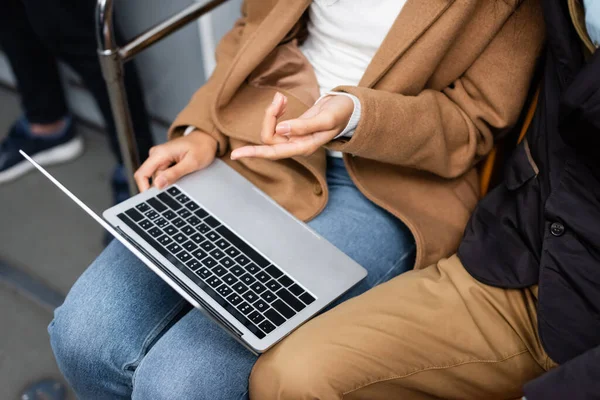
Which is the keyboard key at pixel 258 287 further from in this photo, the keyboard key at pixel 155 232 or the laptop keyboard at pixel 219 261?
the keyboard key at pixel 155 232

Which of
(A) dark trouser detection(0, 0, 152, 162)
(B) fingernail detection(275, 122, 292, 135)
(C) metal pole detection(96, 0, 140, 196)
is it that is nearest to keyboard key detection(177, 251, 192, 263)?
(B) fingernail detection(275, 122, 292, 135)

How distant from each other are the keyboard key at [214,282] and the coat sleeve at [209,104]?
26 cm

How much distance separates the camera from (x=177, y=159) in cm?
94

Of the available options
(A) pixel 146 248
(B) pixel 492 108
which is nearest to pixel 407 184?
(B) pixel 492 108

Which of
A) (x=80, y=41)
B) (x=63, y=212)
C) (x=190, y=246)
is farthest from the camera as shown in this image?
(x=63, y=212)

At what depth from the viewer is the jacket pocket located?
31.4 inches

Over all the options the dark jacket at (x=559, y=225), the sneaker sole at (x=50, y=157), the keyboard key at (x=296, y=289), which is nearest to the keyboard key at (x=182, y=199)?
the keyboard key at (x=296, y=289)

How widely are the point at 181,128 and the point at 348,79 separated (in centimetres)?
27

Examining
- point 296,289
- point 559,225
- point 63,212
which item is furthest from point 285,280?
point 63,212

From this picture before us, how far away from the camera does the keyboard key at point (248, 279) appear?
79 centimetres

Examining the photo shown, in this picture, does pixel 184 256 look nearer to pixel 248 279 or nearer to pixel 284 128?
pixel 248 279

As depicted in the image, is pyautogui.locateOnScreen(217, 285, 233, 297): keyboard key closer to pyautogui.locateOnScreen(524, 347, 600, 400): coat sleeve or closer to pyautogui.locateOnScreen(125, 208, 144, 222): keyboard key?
pyautogui.locateOnScreen(125, 208, 144, 222): keyboard key

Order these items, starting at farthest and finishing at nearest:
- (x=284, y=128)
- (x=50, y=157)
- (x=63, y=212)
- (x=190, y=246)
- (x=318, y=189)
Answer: (x=50, y=157) < (x=63, y=212) < (x=318, y=189) < (x=190, y=246) < (x=284, y=128)

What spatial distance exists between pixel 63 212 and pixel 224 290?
986mm
